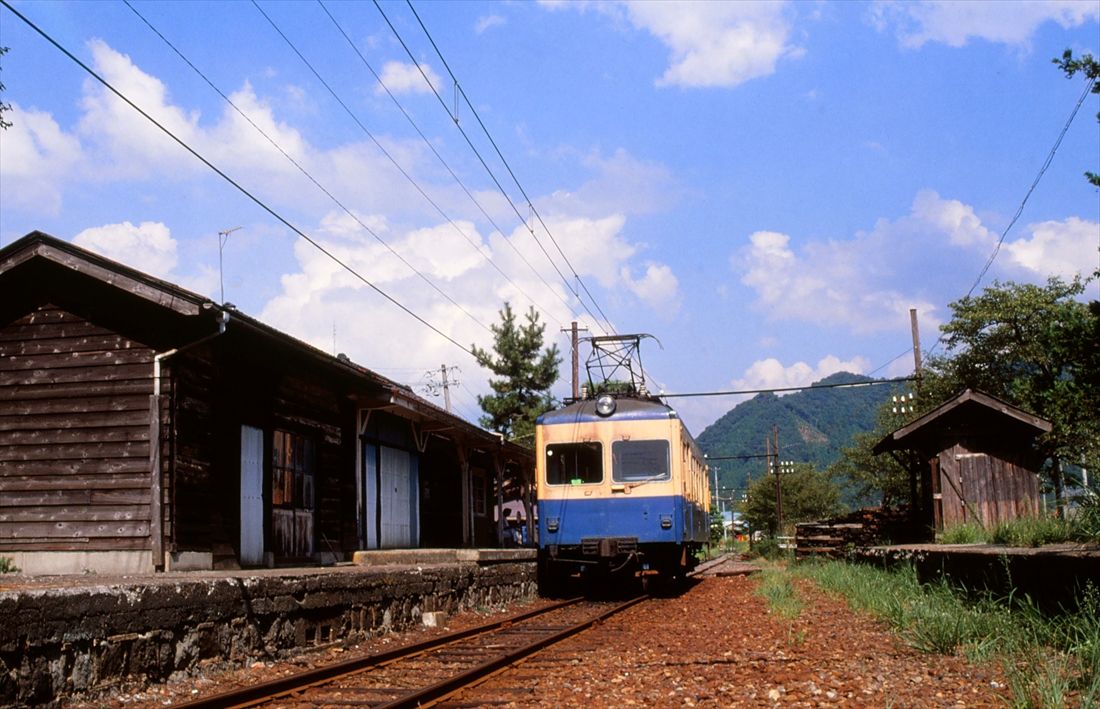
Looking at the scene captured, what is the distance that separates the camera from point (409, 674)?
706cm

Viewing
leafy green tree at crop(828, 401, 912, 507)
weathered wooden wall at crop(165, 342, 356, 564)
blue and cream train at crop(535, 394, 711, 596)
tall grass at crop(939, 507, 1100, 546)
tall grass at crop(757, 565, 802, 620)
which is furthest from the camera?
leafy green tree at crop(828, 401, 912, 507)

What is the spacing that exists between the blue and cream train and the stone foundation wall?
421 centimetres

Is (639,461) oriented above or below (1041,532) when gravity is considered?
above

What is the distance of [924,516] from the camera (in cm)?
1988

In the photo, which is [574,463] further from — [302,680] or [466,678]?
[302,680]

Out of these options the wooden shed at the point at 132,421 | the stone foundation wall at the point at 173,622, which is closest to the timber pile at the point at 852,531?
the wooden shed at the point at 132,421

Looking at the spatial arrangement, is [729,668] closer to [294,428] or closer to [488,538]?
[294,428]

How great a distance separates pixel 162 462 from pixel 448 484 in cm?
1170

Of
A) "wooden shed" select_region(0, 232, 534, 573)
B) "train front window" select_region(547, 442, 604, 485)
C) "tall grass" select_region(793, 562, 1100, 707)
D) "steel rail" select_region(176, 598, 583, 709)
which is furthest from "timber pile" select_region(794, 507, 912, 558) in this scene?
"steel rail" select_region(176, 598, 583, 709)

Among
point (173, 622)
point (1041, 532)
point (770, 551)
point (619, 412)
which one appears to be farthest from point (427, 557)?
point (770, 551)

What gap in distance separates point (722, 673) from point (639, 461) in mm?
7932

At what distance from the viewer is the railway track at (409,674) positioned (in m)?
5.83

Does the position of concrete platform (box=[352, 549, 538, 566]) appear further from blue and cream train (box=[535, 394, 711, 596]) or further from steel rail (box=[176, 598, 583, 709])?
steel rail (box=[176, 598, 583, 709])

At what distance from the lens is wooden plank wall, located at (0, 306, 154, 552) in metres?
10.8
